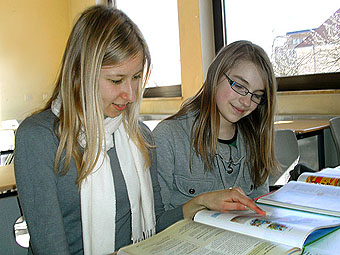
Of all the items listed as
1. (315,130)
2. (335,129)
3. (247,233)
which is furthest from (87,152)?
(315,130)

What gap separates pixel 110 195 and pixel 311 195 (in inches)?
24.8

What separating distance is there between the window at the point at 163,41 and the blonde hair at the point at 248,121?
2.77 m

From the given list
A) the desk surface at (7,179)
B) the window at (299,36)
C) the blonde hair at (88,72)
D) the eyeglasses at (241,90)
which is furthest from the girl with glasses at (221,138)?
the window at (299,36)

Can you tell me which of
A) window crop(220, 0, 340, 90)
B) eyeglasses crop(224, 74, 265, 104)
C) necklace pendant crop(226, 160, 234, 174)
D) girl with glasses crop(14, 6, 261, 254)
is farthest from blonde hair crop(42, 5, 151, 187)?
window crop(220, 0, 340, 90)

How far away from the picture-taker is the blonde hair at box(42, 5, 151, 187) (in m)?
1.07

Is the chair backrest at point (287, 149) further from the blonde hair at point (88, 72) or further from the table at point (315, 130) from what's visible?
the blonde hair at point (88, 72)

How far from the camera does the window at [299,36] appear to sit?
117 inches

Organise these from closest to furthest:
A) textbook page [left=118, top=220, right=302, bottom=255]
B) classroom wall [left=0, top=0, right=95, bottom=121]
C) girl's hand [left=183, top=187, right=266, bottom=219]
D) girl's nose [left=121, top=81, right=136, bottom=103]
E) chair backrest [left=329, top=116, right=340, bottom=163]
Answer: textbook page [left=118, top=220, right=302, bottom=255]
girl's hand [left=183, top=187, right=266, bottom=219]
girl's nose [left=121, top=81, right=136, bottom=103]
chair backrest [left=329, top=116, right=340, bottom=163]
classroom wall [left=0, top=0, right=95, bottom=121]

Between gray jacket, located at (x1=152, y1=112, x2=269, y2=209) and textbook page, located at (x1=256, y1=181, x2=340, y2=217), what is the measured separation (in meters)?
0.29

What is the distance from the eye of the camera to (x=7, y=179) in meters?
1.79

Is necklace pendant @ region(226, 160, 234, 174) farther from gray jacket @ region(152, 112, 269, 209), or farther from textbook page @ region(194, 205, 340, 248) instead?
textbook page @ region(194, 205, 340, 248)

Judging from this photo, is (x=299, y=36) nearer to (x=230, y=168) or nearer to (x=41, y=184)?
(x=230, y=168)

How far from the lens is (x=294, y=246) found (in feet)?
2.52

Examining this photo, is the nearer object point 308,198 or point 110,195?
point 308,198
